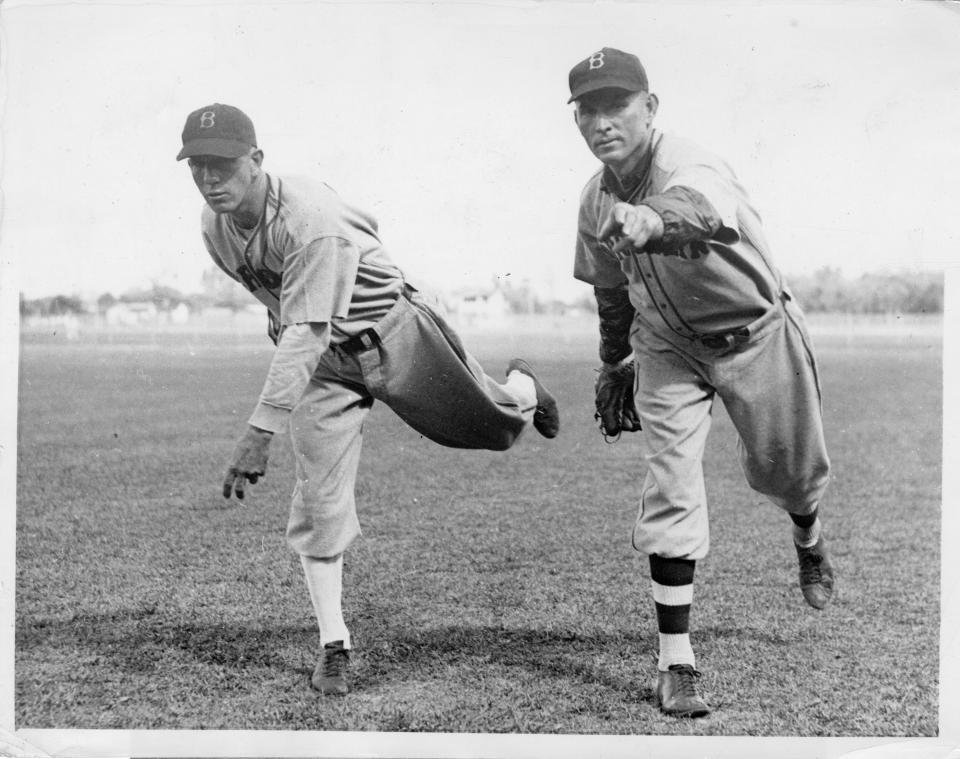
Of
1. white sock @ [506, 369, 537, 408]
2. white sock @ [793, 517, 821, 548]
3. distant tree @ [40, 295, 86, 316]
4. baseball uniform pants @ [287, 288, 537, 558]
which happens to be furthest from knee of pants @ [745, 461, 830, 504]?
distant tree @ [40, 295, 86, 316]

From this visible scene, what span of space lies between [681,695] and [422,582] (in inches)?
46.8

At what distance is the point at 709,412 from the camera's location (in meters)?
4.40

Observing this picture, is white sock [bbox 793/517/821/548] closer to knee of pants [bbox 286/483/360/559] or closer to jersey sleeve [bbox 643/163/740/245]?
jersey sleeve [bbox 643/163/740/245]

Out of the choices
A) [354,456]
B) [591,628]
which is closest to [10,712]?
[354,456]

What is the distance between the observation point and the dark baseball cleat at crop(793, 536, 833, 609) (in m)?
4.79

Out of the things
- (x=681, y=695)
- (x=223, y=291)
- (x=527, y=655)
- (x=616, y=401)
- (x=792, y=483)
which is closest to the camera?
(x=681, y=695)

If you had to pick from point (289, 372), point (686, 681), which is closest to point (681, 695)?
point (686, 681)

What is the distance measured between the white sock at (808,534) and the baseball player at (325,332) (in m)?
1.34

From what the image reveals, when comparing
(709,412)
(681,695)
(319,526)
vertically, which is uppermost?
(709,412)

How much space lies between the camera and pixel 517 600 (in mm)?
4789

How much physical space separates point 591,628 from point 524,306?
1.36 meters

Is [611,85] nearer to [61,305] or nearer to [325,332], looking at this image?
[325,332]

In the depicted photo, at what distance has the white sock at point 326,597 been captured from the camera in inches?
179

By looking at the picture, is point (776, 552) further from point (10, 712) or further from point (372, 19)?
point (10, 712)
